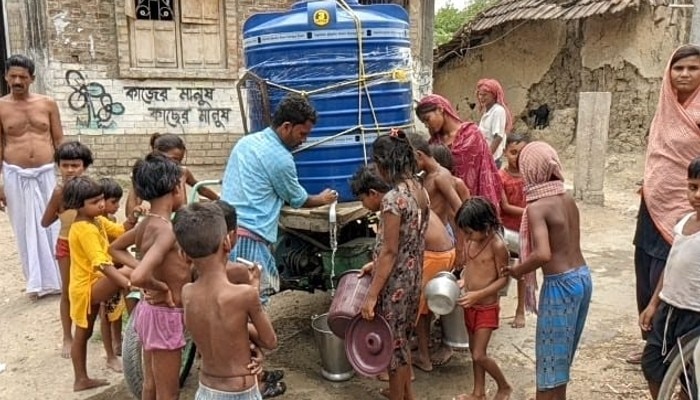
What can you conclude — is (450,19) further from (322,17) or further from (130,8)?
(322,17)

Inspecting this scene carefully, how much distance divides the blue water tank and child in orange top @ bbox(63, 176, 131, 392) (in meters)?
1.04

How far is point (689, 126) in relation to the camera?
2.87 m

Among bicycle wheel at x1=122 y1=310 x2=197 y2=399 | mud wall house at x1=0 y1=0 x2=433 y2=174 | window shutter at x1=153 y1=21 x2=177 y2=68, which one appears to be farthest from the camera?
window shutter at x1=153 y1=21 x2=177 y2=68

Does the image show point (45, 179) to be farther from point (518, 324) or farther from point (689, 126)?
point (689, 126)

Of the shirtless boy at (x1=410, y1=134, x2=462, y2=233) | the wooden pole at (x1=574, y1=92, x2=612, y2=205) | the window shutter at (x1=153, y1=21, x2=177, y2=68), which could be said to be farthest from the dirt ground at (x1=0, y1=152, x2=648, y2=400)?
the window shutter at (x1=153, y1=21, x2=177, y2=68)

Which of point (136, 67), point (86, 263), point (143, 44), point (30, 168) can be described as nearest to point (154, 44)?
point (143, 44)

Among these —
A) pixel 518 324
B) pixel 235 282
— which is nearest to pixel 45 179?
pixel 235 282

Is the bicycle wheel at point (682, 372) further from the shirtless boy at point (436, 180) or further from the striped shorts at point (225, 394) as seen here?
the striped shorts at point (225, 394)

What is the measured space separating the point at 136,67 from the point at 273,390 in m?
7.13

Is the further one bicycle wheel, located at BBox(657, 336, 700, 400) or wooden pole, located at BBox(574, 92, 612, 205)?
wooden pole, located at BBox(574, 92, 612, 205)

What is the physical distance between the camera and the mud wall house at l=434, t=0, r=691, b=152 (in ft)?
29.9

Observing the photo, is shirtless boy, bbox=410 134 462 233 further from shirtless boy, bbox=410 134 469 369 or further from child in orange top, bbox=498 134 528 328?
A: child in orange top, bbox=498 134 528 328

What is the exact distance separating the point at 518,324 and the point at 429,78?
751cm

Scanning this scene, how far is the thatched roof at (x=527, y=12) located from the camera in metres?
8.95
